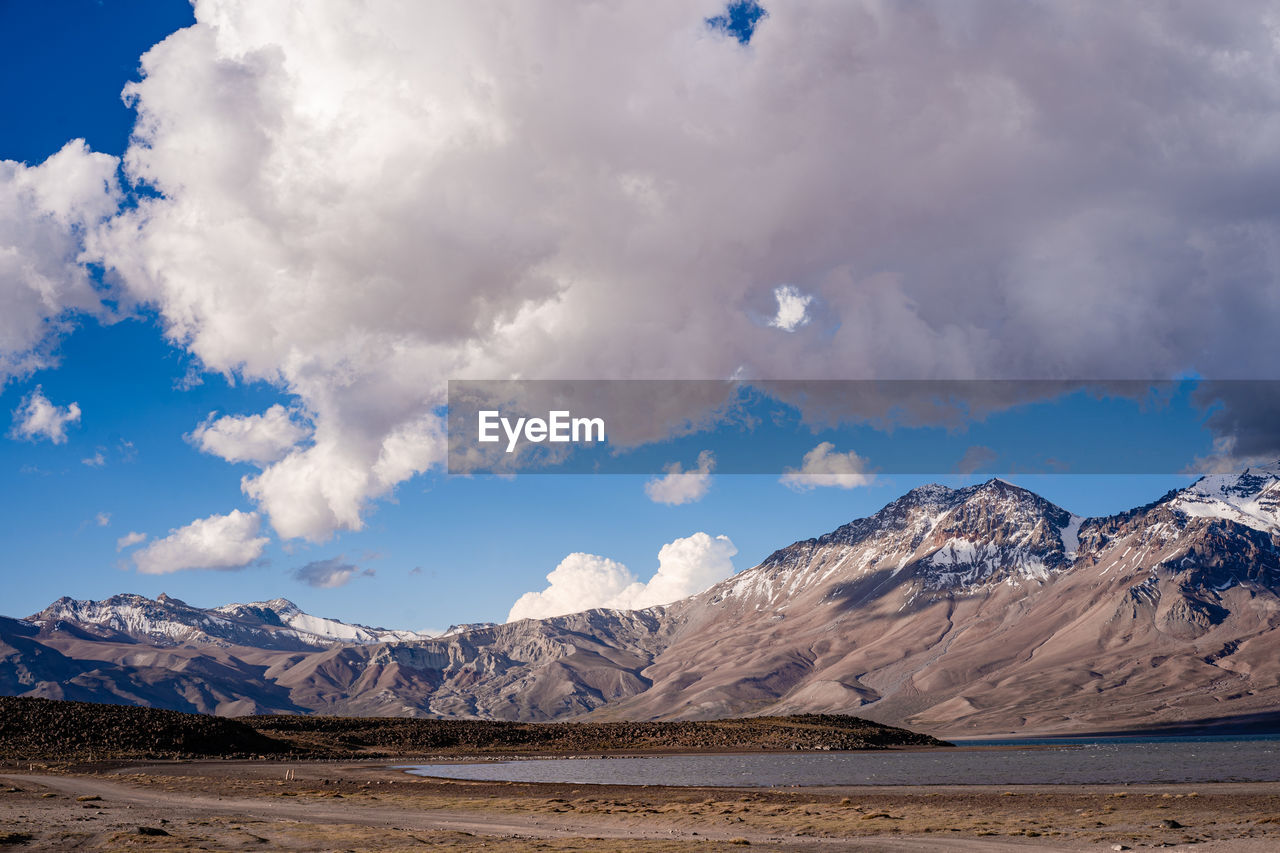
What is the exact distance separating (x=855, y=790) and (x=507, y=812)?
37.0 m

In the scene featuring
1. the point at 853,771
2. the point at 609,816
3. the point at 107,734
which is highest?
the point at 609,816

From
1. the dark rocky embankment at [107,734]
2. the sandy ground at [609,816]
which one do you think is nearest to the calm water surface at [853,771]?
the sandy ground at [609,816]

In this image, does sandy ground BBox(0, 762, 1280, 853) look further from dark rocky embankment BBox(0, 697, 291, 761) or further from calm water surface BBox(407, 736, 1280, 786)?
dark rocky embankment BBox(0, 697, 291, 761)

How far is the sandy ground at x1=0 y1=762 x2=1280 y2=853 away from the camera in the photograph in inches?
1994

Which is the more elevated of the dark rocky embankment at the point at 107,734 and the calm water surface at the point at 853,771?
the dark rocky embankment at the point at 107,734

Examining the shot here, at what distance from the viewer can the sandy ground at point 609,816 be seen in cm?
5066

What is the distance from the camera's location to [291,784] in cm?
9956

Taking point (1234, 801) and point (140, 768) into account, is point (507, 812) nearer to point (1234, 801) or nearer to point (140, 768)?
point (1234, 801)

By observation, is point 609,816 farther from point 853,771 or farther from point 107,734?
point 107,734

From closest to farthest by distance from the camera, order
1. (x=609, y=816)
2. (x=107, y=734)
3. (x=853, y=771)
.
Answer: (x=609, y=816)
(x=853, y=771)
(x=107, y=734)

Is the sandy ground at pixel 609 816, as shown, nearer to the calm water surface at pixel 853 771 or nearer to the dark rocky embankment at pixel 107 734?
the calm water surface at pixel 853 771

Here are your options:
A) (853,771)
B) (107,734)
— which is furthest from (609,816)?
(107,734)

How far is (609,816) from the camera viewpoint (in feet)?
229

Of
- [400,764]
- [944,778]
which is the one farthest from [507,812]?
[400,764]
